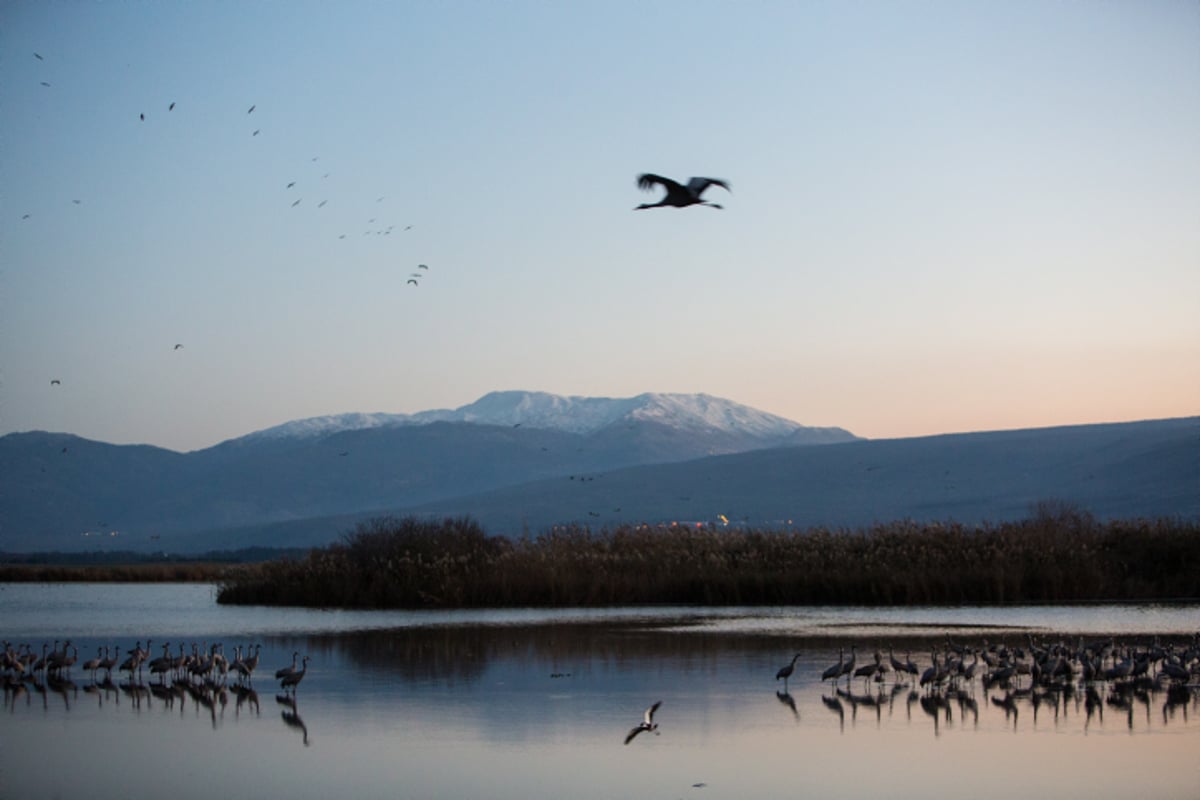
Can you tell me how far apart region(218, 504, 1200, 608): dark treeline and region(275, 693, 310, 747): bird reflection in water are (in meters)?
13.1

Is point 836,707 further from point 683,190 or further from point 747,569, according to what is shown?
point 747,569

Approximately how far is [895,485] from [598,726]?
352 ft

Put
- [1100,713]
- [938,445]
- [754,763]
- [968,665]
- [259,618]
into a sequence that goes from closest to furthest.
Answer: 1. [754,763]
2. [1100,713]
3. [968,665]
4. [259,618]
5. [938,445]

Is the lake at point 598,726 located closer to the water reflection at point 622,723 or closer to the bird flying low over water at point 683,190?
the water reflection at point 622,723

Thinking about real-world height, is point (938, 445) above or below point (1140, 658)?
above

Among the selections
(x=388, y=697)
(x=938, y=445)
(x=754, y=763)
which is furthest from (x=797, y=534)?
(x=938, y=445)

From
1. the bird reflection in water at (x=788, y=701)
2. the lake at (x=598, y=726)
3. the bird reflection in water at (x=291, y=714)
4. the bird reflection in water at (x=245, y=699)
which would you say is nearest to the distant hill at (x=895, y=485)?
the lake at (x=598, y=726)

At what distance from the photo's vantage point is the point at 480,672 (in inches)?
670

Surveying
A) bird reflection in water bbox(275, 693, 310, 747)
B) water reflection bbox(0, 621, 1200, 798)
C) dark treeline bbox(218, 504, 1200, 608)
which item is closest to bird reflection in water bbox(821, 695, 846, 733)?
water reflection bbox(0, 621, 1200, 798)

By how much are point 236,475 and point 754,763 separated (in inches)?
7658

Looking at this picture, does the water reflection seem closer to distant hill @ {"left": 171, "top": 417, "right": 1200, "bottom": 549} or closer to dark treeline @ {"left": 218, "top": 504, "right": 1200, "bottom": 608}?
dark treeline @ {"left": 218, "top": 504, "right": 1200, "bottom": 608}

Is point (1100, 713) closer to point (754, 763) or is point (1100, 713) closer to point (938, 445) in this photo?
point (754, 763)

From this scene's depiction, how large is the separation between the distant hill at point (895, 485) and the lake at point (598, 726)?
3057 inches

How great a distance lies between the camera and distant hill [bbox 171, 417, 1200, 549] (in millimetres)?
103938
